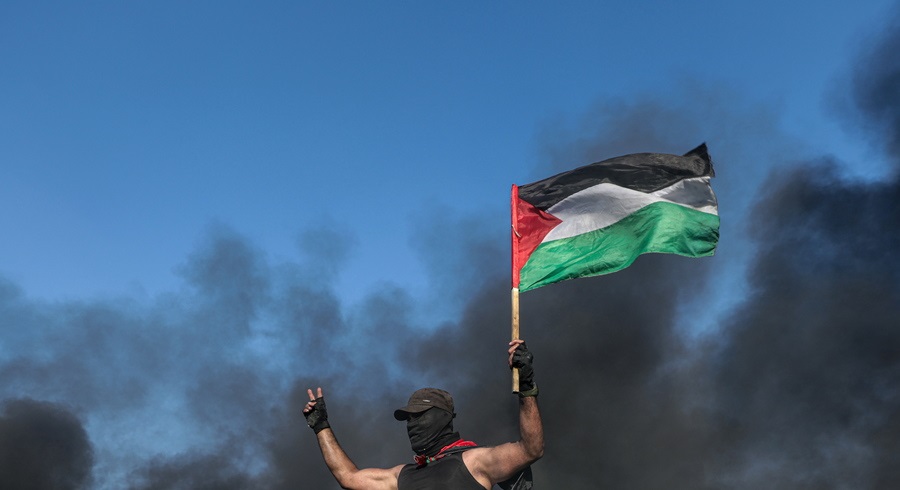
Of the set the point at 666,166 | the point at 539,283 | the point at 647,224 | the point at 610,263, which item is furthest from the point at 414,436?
the point at 666,166

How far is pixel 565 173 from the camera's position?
984cm

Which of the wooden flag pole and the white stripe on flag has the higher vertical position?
the white stripe on flag

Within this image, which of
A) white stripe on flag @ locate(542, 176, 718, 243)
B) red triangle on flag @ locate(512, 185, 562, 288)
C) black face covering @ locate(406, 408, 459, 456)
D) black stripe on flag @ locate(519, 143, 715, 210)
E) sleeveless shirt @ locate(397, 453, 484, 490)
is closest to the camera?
sleeveless shirt @ locate(397, 453, 484, 490)

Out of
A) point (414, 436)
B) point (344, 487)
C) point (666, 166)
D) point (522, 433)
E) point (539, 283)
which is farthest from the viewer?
point (666, 166)

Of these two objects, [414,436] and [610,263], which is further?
[610,263]

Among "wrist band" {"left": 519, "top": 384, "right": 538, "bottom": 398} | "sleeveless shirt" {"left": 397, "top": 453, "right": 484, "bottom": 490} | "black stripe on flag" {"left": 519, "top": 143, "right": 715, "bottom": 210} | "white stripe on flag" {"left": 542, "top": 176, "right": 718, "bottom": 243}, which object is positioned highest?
"black stripe on flag" {"left": 519, "top": 143, "right": 715, "bottom": 210}

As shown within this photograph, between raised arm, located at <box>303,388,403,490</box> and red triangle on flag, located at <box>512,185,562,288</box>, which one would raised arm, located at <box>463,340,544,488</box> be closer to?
raised arm, located at <box>303,388,403,490</box>

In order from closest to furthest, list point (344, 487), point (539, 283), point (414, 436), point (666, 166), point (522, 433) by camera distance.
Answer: point (522, 433) < point (414, 436) < point (344, 487) < point (539, 283) < point (666, 166)

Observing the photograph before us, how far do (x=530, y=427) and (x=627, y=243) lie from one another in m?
3.39

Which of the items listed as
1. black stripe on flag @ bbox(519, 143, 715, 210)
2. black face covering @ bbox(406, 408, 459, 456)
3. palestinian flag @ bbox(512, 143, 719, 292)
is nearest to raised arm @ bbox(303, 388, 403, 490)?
black face covering @ bbox(406, 408, 459, 456)

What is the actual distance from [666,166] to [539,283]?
6.93 feet

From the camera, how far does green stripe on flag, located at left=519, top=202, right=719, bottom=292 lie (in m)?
A: 9.24

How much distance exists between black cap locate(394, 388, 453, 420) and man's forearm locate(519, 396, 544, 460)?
3.64ft

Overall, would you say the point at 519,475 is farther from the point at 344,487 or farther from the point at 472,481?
the point at 344,487
